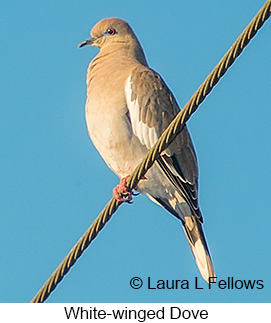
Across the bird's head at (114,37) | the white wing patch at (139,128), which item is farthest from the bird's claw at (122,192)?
the bird's head at (114,37)

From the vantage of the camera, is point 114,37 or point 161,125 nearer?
point 161,125

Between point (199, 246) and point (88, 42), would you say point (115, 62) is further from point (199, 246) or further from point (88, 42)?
point (199, 246)

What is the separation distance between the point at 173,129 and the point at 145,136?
6.26 ft

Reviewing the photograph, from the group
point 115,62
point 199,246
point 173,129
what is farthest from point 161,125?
point 173,129

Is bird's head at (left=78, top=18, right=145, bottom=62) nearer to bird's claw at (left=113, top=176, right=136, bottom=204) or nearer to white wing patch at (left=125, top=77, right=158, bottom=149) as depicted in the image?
white wing patch at (left=125, top=77, right=158, bottom=149)

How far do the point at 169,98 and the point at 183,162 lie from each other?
56 cm

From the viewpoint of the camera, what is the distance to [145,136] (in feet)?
20.1

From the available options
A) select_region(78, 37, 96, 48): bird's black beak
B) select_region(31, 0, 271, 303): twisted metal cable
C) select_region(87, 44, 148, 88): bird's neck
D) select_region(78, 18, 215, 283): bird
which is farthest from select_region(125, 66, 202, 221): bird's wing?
select_region(31, 0, 271, 303): twisted metal cable

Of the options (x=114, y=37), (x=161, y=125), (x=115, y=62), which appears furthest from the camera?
(x=114, y=37)

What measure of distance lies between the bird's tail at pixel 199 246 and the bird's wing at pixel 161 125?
0.23 m

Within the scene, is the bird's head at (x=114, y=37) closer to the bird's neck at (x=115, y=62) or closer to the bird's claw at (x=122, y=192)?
the bird's neck at (x=115, y=62)

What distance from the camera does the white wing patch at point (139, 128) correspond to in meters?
6.11

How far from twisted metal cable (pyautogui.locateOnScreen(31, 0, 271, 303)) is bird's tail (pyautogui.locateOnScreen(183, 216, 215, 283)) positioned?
1845 millimetres
